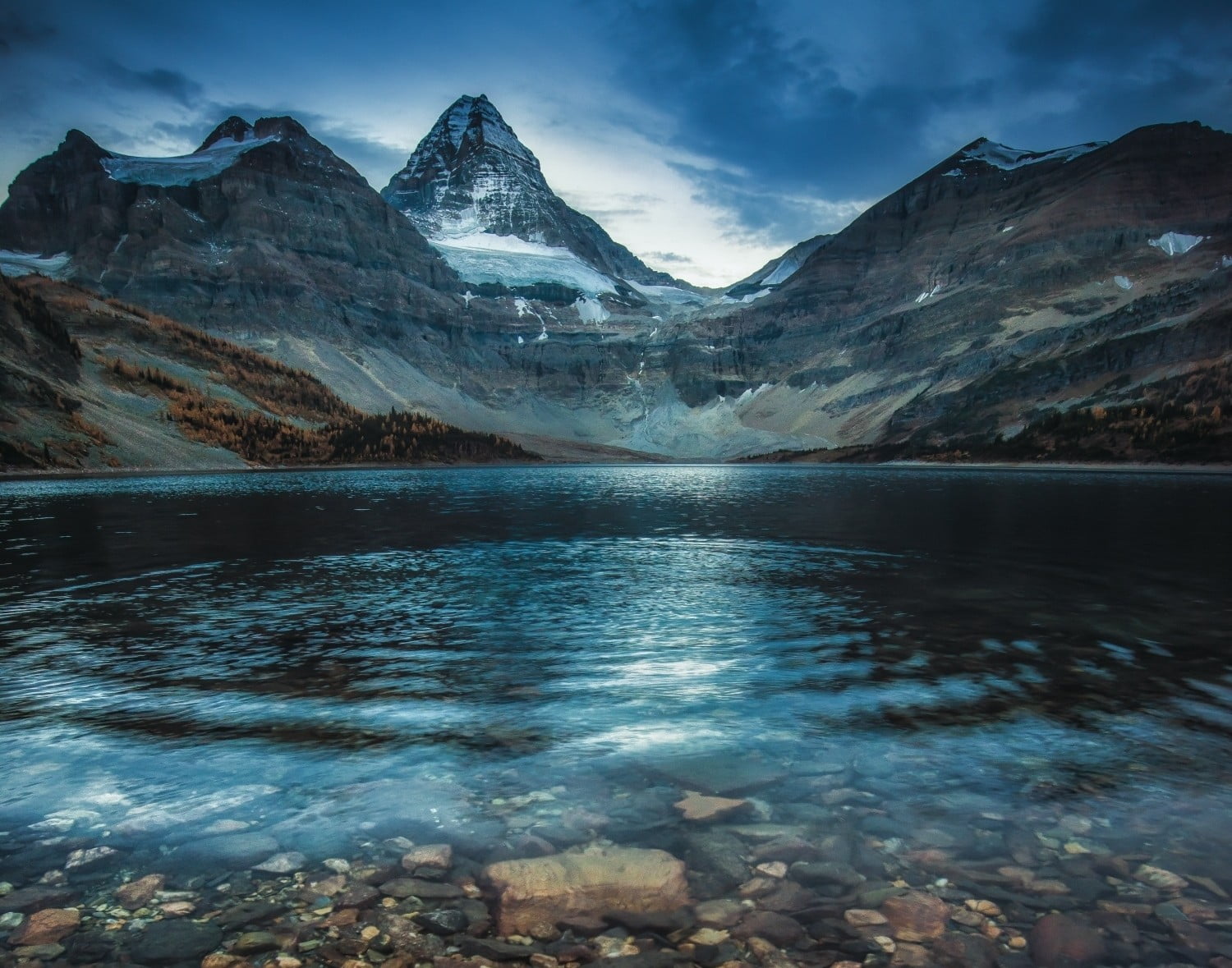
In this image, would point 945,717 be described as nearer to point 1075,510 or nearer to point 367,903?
point 367,903

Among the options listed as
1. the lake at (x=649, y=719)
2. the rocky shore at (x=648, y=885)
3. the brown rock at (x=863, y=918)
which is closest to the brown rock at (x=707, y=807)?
the rocky shore at (x=648, y=885)

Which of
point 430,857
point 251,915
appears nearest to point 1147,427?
point 430,857

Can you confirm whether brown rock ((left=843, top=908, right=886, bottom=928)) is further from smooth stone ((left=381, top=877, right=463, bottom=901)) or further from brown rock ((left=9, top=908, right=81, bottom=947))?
brown rock ((left=9, top=908, right=81, bottom=947))

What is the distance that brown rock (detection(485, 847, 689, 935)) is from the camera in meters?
6.45

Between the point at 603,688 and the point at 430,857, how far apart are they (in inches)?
241

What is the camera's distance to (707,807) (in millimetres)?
8469

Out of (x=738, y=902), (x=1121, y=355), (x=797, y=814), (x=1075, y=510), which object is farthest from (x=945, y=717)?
(x=1121, y=355)

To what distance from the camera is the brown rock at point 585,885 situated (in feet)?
21.2

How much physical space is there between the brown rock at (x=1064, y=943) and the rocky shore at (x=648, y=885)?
0.06 ft

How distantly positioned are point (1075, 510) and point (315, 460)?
175 metres

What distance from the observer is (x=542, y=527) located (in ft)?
148

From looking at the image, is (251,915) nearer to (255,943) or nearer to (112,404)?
(255,943)

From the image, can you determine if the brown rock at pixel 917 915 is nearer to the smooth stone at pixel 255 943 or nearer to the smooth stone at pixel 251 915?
the smooth stone at pixel 255 943

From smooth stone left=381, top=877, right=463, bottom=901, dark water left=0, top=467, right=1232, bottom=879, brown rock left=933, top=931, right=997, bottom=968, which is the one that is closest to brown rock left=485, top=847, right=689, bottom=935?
smooth stone left=381, top=877, right=463, bottom=901
